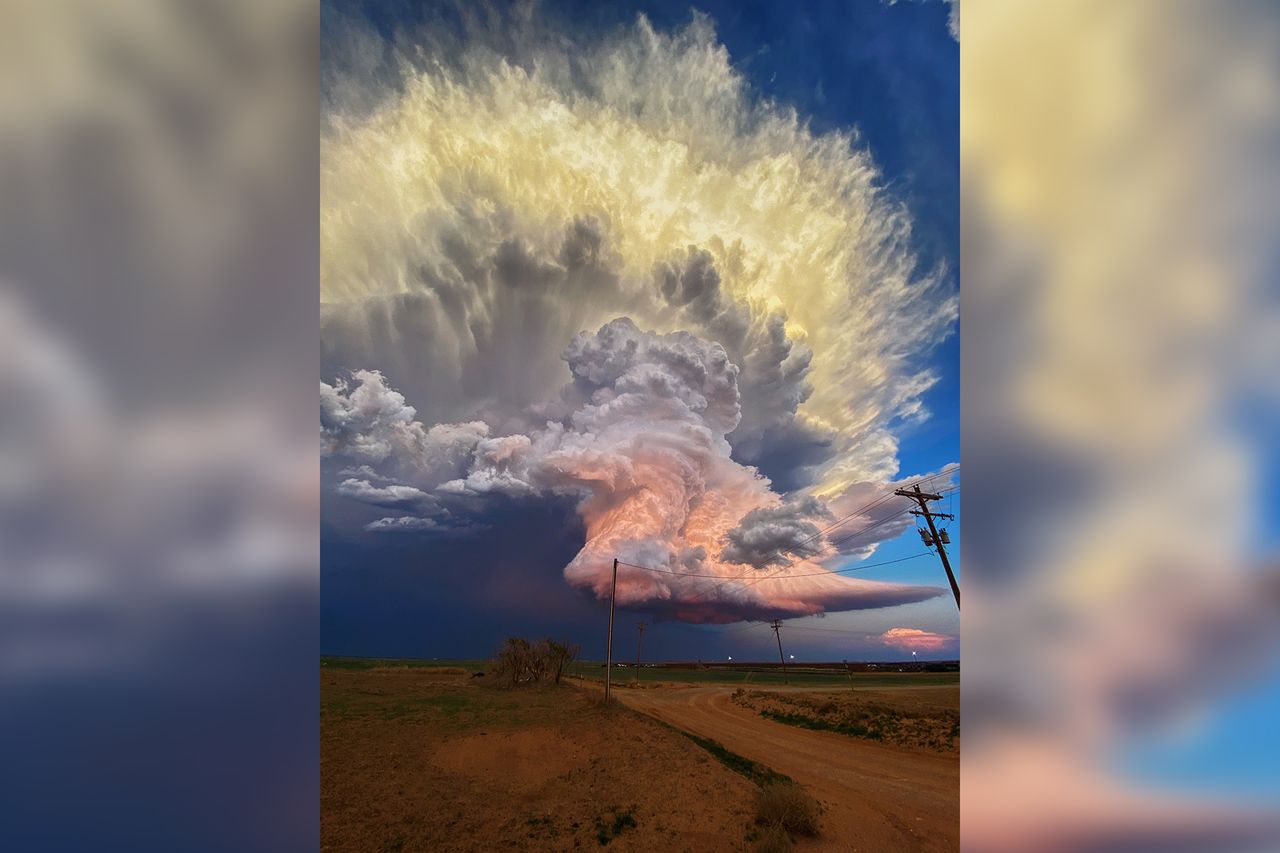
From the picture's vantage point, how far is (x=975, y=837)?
96cm

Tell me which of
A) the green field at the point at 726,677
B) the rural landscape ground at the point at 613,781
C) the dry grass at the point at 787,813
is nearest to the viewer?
the rural landscape ground at the point at 613,781

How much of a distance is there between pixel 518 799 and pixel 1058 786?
9146mm

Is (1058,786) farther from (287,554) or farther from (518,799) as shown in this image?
(518,799)

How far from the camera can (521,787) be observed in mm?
8953

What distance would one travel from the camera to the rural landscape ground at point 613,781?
689cm

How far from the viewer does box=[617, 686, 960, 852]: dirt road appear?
→ 7312mm

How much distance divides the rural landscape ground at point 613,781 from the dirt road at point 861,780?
0.05m

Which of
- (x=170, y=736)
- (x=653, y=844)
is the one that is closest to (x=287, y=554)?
(x=170, y=736)

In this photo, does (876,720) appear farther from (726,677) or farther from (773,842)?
(726,677)

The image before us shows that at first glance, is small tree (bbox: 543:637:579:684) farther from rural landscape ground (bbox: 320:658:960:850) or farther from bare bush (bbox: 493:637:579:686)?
rural landscape ground (bbox: 320:658:960:850)

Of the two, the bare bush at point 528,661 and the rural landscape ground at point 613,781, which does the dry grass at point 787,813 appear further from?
the bare bush at point 528,661

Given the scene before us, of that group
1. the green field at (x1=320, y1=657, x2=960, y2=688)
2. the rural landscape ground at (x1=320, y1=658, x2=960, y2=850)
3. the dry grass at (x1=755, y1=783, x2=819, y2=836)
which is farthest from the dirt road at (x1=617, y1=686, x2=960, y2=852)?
the green field at (x1=320, y1=657, x2=960, y2=688)

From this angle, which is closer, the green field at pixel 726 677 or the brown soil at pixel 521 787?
the brown soil at pixel 521 787

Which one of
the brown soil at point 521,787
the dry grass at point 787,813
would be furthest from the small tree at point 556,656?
the dry grass at point 787,813
